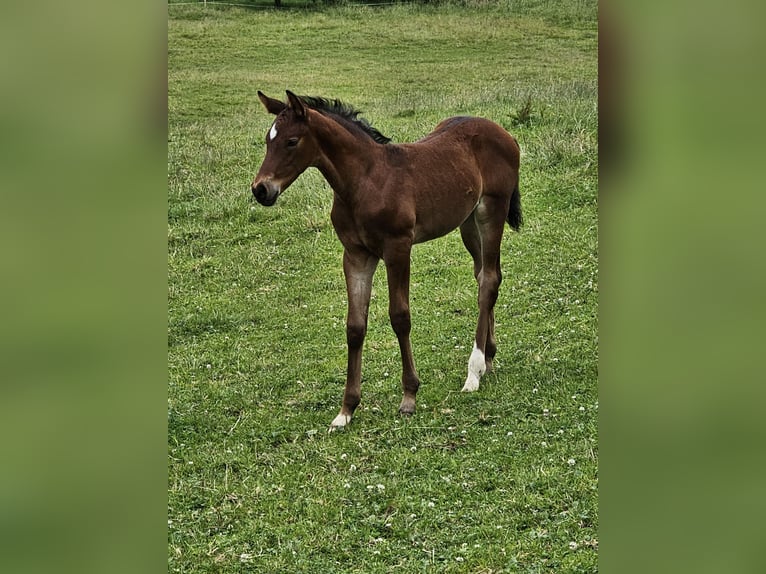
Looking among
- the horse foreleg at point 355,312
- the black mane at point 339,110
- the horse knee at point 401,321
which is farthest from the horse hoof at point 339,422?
the black mane at point 339,110

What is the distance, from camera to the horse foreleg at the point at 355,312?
397 centimetres

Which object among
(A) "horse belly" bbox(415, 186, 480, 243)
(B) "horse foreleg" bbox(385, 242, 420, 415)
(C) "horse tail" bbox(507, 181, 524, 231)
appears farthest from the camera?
(C) "horse tail" bbox(507, 181, 524, 231)

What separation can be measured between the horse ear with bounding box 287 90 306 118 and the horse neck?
160 mm

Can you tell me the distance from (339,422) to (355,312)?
564 millimetres

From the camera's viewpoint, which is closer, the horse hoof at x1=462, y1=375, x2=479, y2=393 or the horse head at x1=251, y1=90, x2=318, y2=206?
the horse head at x1=251, y1=90, x2=318, y2=206

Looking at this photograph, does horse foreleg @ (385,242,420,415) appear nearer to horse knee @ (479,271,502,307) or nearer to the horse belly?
the horse belly

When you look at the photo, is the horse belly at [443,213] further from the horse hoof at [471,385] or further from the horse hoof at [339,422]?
the horse hoof at [339,422]

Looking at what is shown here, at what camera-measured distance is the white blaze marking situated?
13.6ft

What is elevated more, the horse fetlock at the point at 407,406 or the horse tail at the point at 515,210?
the horse tail at the point at 515,210

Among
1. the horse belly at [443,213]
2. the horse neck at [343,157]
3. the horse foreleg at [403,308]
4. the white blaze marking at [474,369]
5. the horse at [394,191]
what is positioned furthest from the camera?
the white blaze marking at [474,369]

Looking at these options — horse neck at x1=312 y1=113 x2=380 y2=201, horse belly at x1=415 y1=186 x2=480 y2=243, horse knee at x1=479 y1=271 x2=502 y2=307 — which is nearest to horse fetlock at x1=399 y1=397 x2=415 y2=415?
horse knee at x1=479 y1=271 x2=502 y2=307

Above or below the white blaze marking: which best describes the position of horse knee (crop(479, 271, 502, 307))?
above

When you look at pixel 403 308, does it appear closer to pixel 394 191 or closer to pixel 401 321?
pixel 401 321

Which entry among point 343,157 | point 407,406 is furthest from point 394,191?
point 407,406
